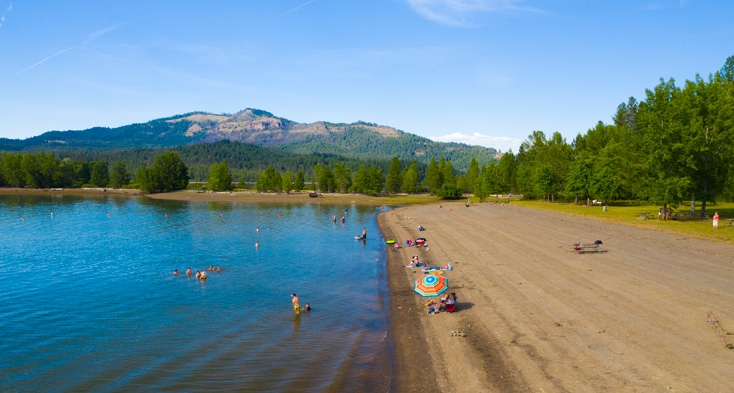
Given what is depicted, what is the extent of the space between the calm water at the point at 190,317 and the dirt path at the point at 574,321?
2.88m

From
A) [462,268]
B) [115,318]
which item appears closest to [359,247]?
[462,268]

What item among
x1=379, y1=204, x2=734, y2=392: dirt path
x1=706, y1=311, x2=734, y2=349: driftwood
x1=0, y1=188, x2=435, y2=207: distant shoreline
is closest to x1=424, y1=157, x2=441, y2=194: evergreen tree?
x1=0, y1=188, x2=435, y2=207: distant shoreline

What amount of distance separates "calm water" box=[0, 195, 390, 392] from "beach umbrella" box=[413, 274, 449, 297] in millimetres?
3446

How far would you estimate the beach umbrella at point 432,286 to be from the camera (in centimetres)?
3400

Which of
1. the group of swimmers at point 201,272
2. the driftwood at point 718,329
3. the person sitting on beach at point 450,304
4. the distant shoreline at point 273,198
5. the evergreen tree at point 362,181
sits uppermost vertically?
the evergreen tree at point 362,181

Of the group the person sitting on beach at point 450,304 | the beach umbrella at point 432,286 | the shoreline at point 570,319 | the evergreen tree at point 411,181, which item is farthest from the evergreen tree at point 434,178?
the person sitting on beach at point 450,304

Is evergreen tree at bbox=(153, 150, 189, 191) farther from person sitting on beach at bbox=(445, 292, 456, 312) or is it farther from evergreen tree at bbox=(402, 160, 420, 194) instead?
person sitting on beach at bbox=(445, 292, 456, 312)

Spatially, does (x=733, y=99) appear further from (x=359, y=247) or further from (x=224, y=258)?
(x=224, y=258)

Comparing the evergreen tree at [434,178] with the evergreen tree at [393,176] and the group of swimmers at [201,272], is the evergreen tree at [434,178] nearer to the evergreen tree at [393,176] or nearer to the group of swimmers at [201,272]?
the evergreen tree at [393,176]

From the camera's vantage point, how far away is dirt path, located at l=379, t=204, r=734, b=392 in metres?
18.9

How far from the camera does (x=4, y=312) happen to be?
106 feet

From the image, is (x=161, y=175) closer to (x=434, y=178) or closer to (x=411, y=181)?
(x=411, y=181)

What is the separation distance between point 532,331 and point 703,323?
882cm

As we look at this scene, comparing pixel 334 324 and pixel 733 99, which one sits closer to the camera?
pixel 334 324
